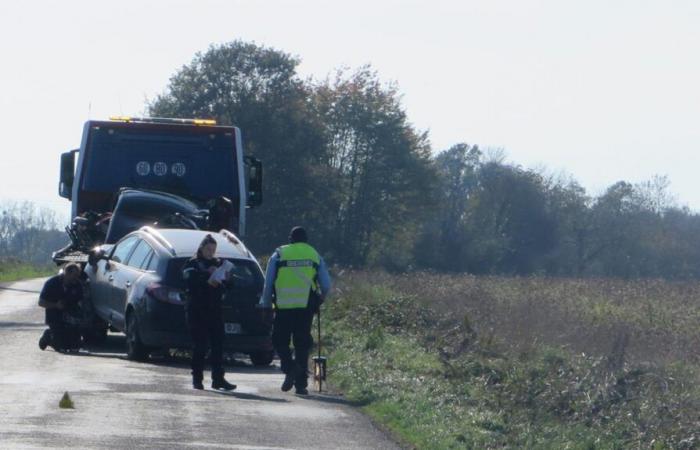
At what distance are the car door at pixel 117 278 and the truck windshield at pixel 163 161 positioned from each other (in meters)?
4.94

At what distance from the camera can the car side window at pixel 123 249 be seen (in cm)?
1827

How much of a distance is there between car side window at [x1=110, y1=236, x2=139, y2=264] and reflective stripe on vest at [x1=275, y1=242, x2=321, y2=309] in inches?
154

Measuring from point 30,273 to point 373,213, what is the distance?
18.9 meters

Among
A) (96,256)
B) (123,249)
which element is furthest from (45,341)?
(96,256)

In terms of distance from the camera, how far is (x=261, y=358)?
17.5 m

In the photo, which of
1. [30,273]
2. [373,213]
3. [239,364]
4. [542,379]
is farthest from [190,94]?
[542,379]

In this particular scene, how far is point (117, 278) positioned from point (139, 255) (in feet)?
1.75

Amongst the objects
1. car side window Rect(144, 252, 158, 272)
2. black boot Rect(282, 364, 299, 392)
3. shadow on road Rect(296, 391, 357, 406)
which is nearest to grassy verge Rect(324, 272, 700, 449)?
shadow on road Rect(296, 391, 357, 406)

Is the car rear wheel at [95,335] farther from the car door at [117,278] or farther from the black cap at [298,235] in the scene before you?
the black cap at [298,235]

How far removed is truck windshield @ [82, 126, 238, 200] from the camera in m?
23.6

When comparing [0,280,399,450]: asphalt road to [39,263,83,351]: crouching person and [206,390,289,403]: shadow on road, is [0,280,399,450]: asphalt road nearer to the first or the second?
[206,390,289,403]: shadow on road

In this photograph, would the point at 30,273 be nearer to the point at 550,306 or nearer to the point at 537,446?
the point at 550,306

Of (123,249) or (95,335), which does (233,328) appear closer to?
(123,249)

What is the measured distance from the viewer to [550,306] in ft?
81.0
